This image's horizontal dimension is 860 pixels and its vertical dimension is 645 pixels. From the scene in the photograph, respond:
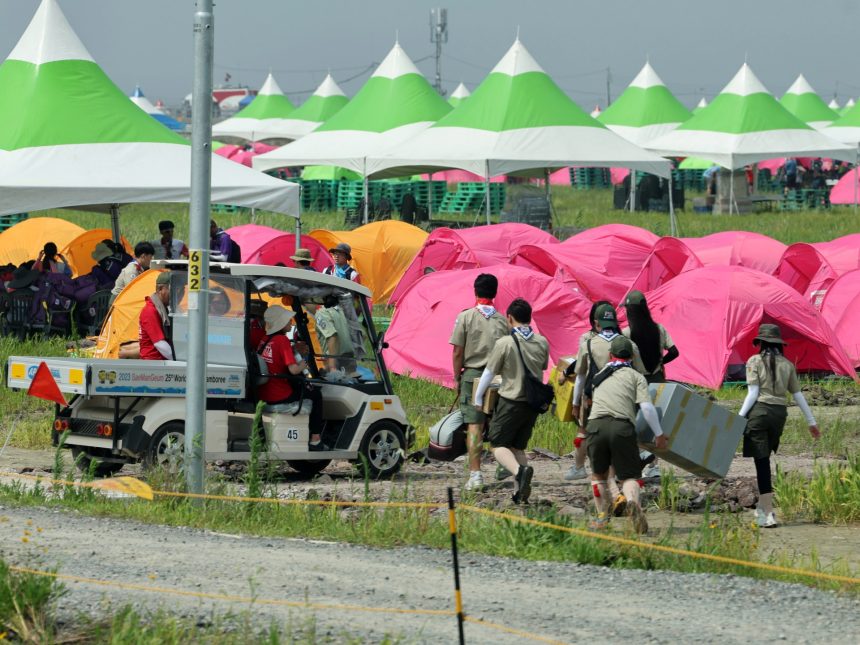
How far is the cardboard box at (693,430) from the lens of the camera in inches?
382

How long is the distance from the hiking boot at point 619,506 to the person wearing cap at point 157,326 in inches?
159

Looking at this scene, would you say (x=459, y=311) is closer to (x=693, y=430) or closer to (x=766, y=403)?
(x=766, y=403)

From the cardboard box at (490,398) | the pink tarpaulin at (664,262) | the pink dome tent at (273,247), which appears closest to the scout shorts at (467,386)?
the cardboard box at (490,398)

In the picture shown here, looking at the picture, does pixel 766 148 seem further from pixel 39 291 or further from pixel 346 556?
pixel 346 556

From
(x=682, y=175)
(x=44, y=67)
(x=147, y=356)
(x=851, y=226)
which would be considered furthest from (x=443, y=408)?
(x=682, y=175)

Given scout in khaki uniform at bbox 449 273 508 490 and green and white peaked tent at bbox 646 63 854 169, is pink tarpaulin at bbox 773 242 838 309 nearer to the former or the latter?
scout in khaki uniform at bbox 449 273 508 490

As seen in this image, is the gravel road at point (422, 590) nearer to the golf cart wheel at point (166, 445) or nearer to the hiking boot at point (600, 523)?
the hiking boot at point (600, 523)

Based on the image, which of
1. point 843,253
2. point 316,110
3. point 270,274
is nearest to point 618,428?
point 270,274

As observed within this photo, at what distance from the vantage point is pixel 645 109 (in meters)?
48.0

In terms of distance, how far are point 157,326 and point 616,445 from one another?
418 cm

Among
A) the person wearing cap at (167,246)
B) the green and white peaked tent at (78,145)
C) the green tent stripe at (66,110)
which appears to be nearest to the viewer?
the person wearing cap at (167,246)

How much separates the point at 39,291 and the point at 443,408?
529cm

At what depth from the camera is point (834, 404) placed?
53.1ft

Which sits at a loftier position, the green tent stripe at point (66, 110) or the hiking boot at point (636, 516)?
the green tent stripe at point (66, 110)
